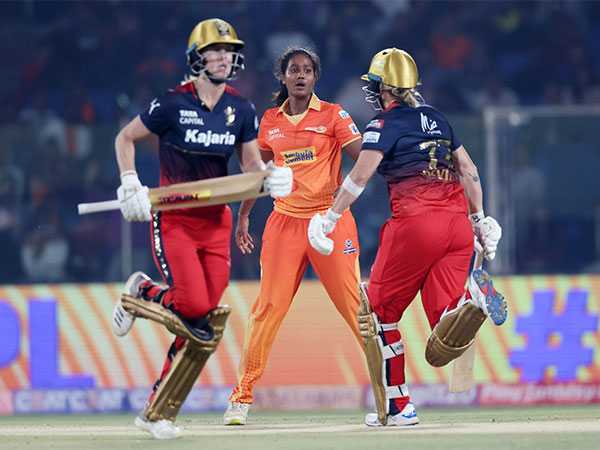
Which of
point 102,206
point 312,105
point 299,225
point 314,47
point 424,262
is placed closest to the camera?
point 102,206

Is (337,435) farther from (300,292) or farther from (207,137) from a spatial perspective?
(300,292)

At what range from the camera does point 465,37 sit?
16203 mm

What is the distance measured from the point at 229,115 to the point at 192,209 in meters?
0.51

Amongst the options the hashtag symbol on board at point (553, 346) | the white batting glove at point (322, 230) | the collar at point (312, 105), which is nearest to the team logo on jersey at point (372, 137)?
the white batting glove at point (322, 230)

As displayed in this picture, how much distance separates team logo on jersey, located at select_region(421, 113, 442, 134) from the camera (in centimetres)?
788

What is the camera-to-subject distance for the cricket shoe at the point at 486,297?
7.73 meters

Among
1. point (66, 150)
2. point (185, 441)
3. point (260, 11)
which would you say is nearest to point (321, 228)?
point (185, 441)

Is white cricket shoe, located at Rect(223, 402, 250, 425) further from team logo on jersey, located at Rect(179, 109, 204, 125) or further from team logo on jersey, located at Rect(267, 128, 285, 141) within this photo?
team logo on jersey, located at Rect(179, 109, 204, 125)

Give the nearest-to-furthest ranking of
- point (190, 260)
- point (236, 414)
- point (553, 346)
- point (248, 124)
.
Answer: point (190, 260) → point (248, 124) → point (236, 414) → point (553, 346)

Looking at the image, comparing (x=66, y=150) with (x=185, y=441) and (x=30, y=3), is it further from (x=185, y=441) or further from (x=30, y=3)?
(x=185, y=441)

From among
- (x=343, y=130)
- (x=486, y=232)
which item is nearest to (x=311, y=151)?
(x=343, y=130)

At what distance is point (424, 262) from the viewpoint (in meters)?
7.91

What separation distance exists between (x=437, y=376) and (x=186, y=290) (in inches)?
183

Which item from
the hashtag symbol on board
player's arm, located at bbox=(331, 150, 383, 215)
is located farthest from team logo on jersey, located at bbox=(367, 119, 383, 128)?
the hashtag symbol on board
